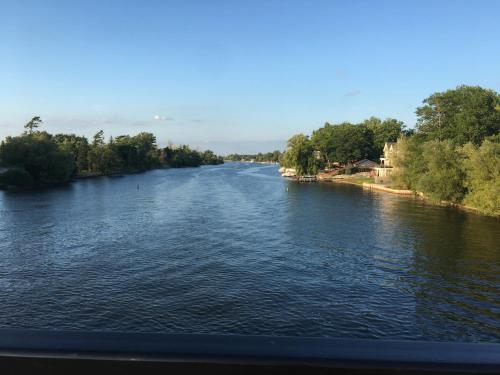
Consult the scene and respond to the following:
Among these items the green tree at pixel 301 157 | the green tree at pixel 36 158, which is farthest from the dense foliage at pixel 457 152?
the green tree at pixel 36 158

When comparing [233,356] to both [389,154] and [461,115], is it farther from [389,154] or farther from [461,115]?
[389,154]

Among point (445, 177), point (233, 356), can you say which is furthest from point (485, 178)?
point (233, 356)

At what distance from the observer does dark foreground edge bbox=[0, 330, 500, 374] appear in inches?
68.5

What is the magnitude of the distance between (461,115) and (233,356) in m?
86.6

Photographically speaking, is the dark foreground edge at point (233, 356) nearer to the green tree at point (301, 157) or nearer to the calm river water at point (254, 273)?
the calm river water at point (254, 273)

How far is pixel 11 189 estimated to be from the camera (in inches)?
3189

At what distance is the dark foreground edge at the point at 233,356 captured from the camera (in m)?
1.74

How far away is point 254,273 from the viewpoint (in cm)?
2645

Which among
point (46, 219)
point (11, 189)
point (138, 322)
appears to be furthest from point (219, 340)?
point (11, 189)

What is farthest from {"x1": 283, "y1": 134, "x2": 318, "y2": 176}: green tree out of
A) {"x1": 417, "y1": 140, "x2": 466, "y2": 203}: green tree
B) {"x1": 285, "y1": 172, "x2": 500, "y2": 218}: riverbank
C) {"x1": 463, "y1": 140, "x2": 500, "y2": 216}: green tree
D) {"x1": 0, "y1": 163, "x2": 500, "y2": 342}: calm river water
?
{"x1": 0, "y1": 163, "x2": 500, "y2": 342}: calm river water

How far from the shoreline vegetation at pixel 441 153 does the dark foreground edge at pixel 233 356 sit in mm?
54403

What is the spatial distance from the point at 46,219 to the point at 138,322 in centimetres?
3244

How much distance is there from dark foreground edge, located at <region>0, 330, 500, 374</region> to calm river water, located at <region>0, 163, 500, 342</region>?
16454 millimetres

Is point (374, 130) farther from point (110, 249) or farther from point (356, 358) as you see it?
point (356, 358)
